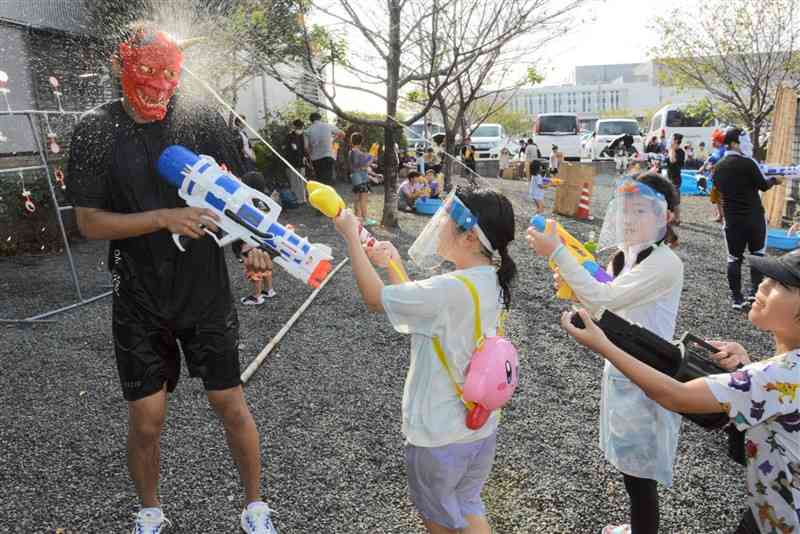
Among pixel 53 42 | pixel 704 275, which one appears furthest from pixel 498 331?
pixel 53 42

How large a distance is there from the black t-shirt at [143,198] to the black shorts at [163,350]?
48 millimetres

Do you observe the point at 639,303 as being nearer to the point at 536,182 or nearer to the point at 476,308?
the point at 476,308

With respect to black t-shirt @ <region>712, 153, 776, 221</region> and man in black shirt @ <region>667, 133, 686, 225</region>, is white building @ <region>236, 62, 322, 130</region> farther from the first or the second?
black t-shirt @ <region>712, 153, 776, 221</region>

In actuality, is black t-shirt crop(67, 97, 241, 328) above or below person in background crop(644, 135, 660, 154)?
below

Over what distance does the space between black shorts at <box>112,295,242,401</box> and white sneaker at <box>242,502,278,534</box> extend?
0.58 metres

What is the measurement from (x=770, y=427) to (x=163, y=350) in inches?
85.9

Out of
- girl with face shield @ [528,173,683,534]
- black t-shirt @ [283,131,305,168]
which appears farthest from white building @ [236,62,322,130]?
girl with face shield @ [528,173,683,534]

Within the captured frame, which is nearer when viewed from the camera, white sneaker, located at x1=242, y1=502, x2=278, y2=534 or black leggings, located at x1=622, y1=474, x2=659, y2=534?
black leggings, located at x1=622, y1=474, x2=659, y2=534

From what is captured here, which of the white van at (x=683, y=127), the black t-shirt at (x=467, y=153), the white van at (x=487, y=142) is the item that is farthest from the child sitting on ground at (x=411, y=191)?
the white van at (x=487, y=142)

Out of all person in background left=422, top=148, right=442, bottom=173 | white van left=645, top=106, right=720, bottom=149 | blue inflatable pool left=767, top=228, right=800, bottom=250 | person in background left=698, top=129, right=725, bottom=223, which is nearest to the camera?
person in background left=698, top=129, right=725, bottom=223

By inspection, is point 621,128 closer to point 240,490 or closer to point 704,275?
point 704,275

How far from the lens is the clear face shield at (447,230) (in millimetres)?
1997

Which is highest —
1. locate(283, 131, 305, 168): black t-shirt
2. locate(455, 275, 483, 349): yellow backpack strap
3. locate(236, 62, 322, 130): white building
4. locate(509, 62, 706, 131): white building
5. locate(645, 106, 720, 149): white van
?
locate(509, 62, 706, 131): white building

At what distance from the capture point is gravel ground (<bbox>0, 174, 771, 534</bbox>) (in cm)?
285
